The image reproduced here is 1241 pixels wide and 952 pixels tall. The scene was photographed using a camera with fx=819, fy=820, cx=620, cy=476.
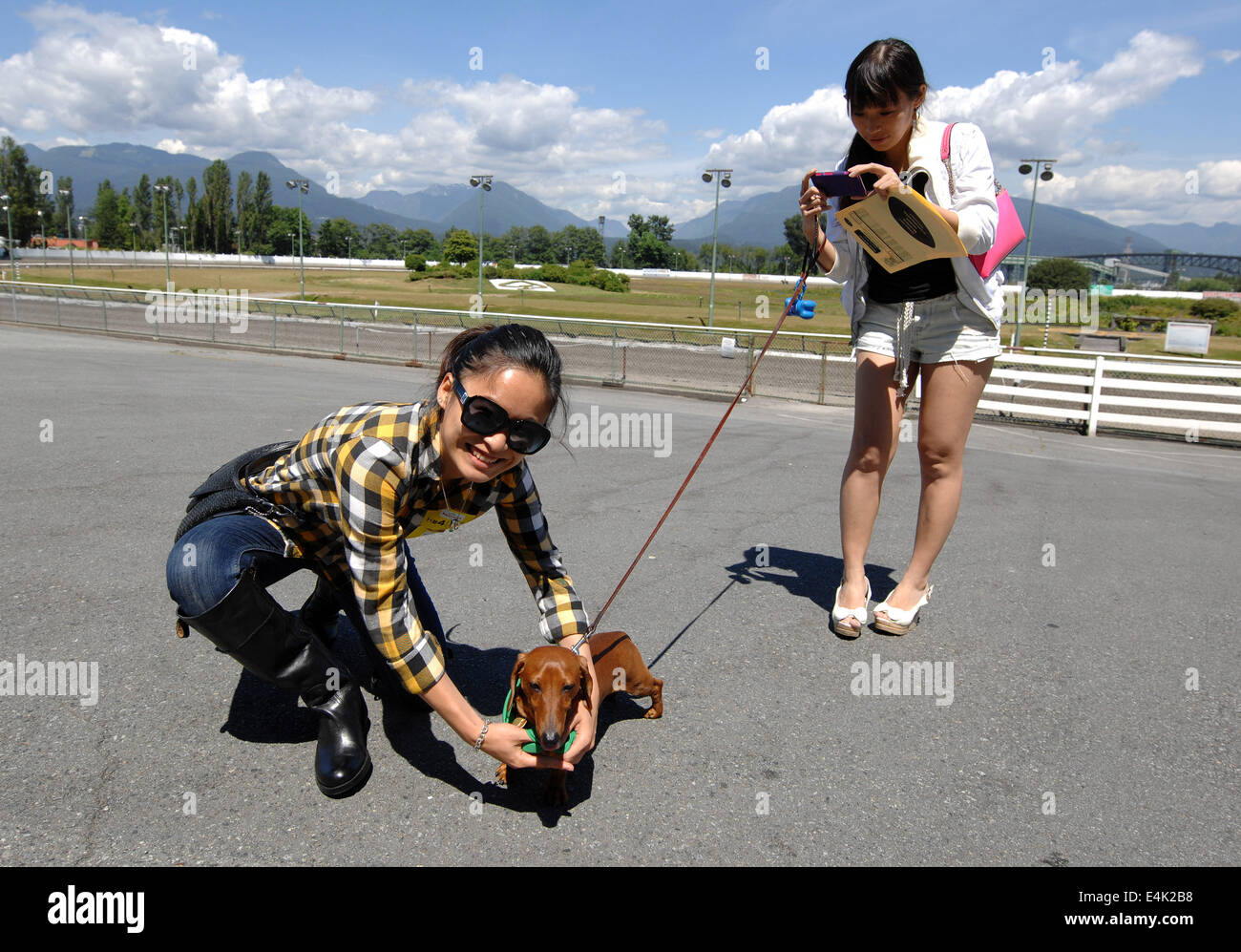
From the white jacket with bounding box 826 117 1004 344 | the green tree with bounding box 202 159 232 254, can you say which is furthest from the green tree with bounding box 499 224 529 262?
the white jacket with bounding box 826 117 1004 344

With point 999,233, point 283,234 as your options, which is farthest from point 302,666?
point 283,234

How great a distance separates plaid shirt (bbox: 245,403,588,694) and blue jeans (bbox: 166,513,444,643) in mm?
85

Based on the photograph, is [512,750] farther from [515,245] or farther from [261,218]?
[515,245]

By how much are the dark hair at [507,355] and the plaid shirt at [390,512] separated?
199mm

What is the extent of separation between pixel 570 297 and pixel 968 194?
62.2m

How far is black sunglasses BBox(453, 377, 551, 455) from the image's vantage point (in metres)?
2.18

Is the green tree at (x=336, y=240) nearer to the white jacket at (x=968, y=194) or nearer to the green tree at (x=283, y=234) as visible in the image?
the green tree at (x=283, y=234)

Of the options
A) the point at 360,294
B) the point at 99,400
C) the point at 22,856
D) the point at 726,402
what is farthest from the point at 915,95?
the point at 360,294

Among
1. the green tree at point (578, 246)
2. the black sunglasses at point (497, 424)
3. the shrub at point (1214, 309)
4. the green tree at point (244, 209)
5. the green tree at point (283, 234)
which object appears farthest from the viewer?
the green tree at point (578, 246)

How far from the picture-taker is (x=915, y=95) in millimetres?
3322

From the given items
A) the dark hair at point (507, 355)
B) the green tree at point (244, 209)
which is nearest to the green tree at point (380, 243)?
the green tree at point (244, 209)

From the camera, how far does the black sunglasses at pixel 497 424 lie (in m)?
2.18

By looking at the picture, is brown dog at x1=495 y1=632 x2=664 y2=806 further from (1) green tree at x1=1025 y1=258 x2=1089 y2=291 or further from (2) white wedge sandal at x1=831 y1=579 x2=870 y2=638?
(1) green tree at x1=1025 y1=258 x2=1089 y2=291
